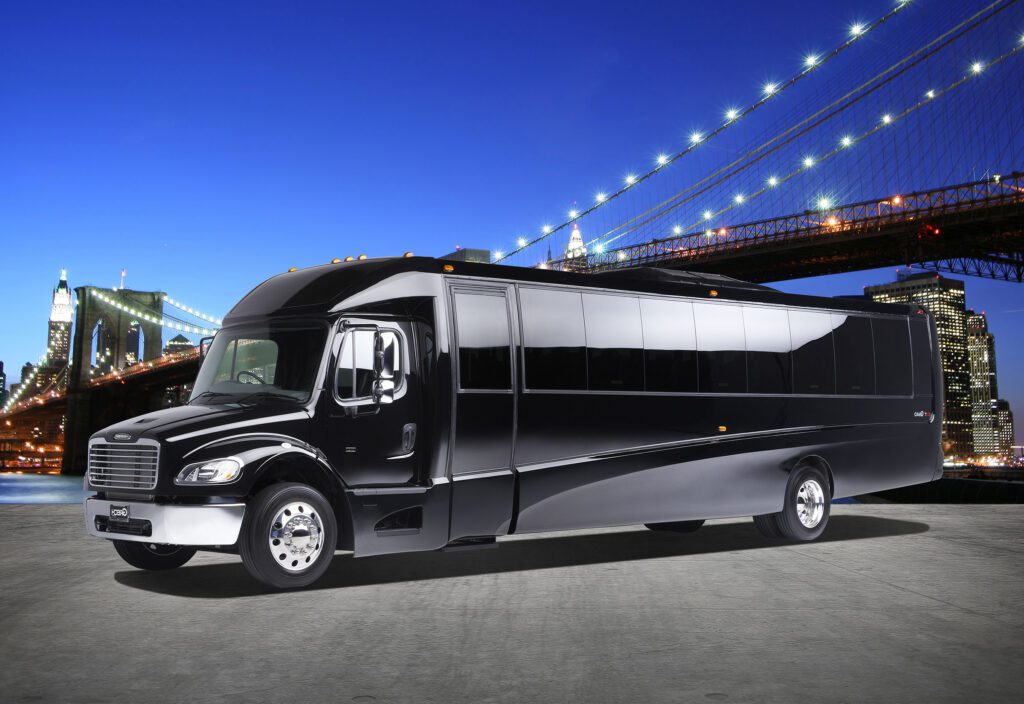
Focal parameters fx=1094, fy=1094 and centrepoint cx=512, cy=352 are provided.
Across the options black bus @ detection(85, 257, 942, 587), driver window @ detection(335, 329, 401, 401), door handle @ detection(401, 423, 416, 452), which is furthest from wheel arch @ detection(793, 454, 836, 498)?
driver window @ detection(335, 329, 401, 401)

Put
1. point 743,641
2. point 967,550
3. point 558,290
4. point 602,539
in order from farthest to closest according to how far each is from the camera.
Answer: point 602,539
point 967,550
point 558,290
point 743,641

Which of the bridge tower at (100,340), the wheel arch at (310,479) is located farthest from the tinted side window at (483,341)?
the bridge tower at (100,340)

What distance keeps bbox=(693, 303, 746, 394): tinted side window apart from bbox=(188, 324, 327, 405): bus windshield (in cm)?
472

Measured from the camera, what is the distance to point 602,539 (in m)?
13.0

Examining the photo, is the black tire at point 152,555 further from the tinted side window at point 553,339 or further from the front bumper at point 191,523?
the tinted side window at point 553,339

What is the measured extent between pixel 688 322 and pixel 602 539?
2.83 meters

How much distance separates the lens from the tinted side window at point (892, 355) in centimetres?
1435

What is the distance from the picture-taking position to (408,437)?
9461 mm

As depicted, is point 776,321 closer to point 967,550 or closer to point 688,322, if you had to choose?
point 688,322

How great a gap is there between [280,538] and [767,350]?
666cm

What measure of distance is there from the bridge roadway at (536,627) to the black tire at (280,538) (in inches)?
6.6

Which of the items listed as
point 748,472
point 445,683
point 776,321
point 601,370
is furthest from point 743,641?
point 776,321

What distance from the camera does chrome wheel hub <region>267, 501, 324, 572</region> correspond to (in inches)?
341

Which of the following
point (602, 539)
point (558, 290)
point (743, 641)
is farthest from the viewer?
point (602, 539)
